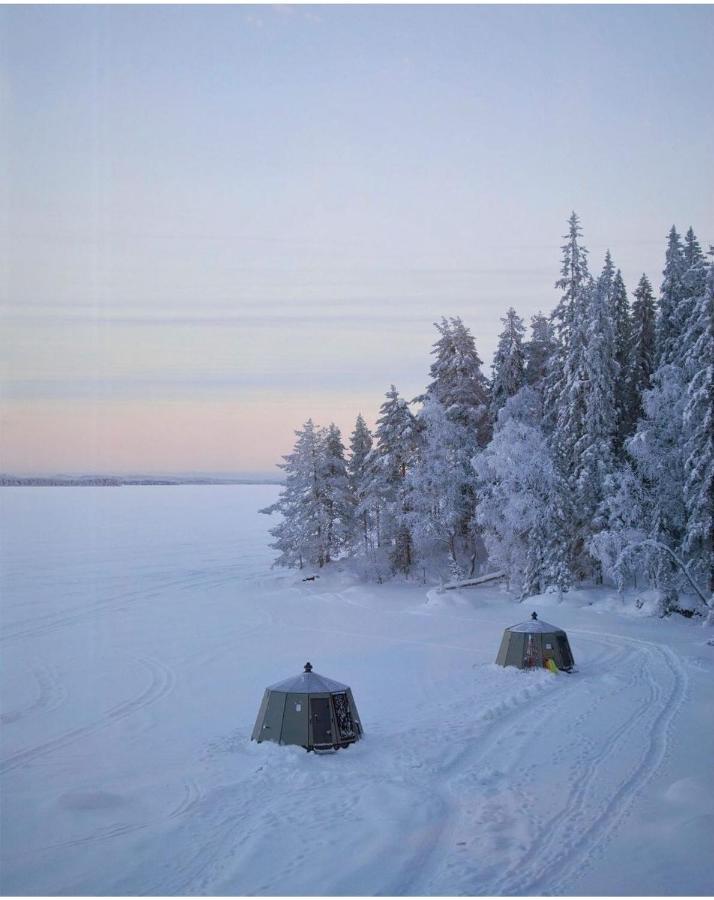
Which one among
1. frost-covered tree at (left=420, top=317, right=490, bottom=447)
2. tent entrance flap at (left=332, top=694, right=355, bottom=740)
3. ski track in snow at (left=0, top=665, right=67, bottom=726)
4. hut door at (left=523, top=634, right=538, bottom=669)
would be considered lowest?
ski track in snow at (left=0, top=665, right=67, bottom=726)

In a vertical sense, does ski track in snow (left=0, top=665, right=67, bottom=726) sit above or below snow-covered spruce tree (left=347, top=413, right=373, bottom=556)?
below

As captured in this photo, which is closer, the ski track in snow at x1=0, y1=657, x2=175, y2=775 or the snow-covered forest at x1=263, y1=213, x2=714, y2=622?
the ski track in snow at x1=0, y1=657, x2=175, y2=775

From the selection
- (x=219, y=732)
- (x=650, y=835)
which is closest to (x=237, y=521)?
(x=219, y=732)

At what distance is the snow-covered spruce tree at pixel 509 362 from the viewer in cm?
4838

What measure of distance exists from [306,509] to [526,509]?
58.1 feet

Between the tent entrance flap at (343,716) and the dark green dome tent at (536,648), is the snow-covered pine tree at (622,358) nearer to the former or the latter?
the dark green dome tent at (536,648)

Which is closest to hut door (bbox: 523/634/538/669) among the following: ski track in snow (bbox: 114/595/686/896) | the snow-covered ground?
the snow-covered ground

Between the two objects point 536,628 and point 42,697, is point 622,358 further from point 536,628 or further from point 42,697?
point 42,697

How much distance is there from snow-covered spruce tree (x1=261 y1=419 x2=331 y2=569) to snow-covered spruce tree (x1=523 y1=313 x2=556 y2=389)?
15004 millimetres

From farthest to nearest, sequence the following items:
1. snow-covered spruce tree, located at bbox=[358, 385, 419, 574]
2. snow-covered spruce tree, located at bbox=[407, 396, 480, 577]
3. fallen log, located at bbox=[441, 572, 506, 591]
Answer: snow-covered spruce tree, located at bbox=[358, 385, 419, 574] < snow-covered spruce tree, located at bbox=[407, 396, 480, 577] < fallen log, located at bbox=[441, 572, 506, 591]

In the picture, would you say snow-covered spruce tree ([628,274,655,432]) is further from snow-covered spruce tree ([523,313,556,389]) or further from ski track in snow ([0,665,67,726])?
ski track in snow ([0,665,67,726])

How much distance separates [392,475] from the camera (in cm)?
5256

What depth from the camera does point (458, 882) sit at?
1089 cm

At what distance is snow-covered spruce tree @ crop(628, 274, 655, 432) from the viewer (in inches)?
1748
